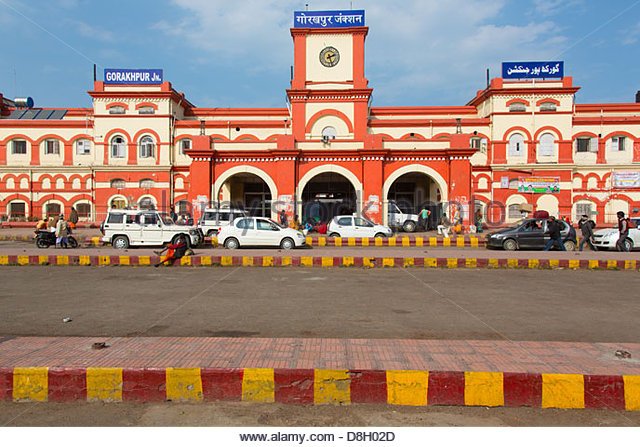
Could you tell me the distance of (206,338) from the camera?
5691 mm

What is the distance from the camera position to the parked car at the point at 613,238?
1845cm

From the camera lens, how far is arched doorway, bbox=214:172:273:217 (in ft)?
104

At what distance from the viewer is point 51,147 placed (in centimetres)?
3456

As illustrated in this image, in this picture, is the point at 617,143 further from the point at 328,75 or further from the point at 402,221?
the point at 328,75

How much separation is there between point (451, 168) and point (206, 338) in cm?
2345

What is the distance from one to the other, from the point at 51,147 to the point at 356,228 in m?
26.5

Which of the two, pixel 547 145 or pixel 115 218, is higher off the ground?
pixel 547 145

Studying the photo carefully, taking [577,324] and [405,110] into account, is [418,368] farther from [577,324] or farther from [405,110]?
[405,110]

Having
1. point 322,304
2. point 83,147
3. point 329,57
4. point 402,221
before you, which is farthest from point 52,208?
point 322,304

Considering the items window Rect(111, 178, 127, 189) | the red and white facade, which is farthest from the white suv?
window Rect(111, 178, 127, 189)

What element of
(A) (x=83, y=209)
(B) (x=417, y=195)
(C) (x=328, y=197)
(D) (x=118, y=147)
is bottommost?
(A) (x=83, y=209)

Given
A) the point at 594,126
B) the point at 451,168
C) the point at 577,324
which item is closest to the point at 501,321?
the point at 577,324

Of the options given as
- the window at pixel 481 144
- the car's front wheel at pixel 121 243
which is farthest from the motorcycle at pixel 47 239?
the window at pixel 481 144

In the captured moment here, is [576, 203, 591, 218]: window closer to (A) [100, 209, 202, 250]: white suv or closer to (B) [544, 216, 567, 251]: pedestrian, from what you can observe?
(B) [544, 216, 567, 251]: pedestrian
